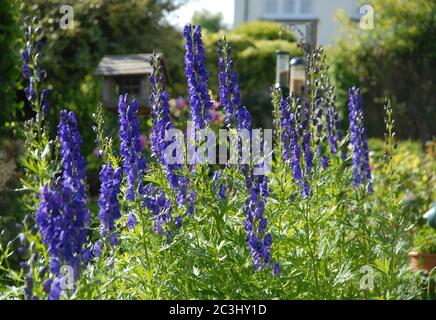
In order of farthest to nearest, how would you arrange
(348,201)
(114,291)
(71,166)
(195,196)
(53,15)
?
1. (53,15)
2. (348,201)
3. (195,196)
4. (114,291)
5. (71,166)

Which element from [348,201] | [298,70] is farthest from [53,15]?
[348,201]

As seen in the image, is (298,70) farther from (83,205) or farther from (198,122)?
(83,205)

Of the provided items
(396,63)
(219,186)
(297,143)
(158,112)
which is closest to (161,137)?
(158,112)

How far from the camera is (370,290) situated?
420 centimetres

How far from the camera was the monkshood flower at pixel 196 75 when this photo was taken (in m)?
3.93

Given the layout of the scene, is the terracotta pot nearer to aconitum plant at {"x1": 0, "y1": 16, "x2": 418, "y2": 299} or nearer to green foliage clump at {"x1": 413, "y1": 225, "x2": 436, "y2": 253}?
green foliage clump at {"x1": 413, "y1": 225, "x2": 436, "y2": 253}

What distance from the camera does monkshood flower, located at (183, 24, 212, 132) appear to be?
3934 mm

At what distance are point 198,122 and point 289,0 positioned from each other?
2154 cm

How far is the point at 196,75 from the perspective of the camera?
3.98 m

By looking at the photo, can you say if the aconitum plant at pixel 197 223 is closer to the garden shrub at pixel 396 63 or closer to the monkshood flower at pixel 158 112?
the monkshood flower at pixel 158 112

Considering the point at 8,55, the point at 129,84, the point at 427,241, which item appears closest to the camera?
the point at 427,241

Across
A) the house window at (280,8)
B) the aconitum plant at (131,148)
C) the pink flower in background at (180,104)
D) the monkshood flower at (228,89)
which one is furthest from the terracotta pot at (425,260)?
the house window at (280,8)

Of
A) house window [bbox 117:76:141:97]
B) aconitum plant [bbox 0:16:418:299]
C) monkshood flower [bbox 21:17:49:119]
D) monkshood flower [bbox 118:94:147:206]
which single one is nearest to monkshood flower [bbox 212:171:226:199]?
aconitum plant [bbox 0:16:418:299]

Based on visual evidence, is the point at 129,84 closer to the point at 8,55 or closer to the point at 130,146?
the point at 8,55
